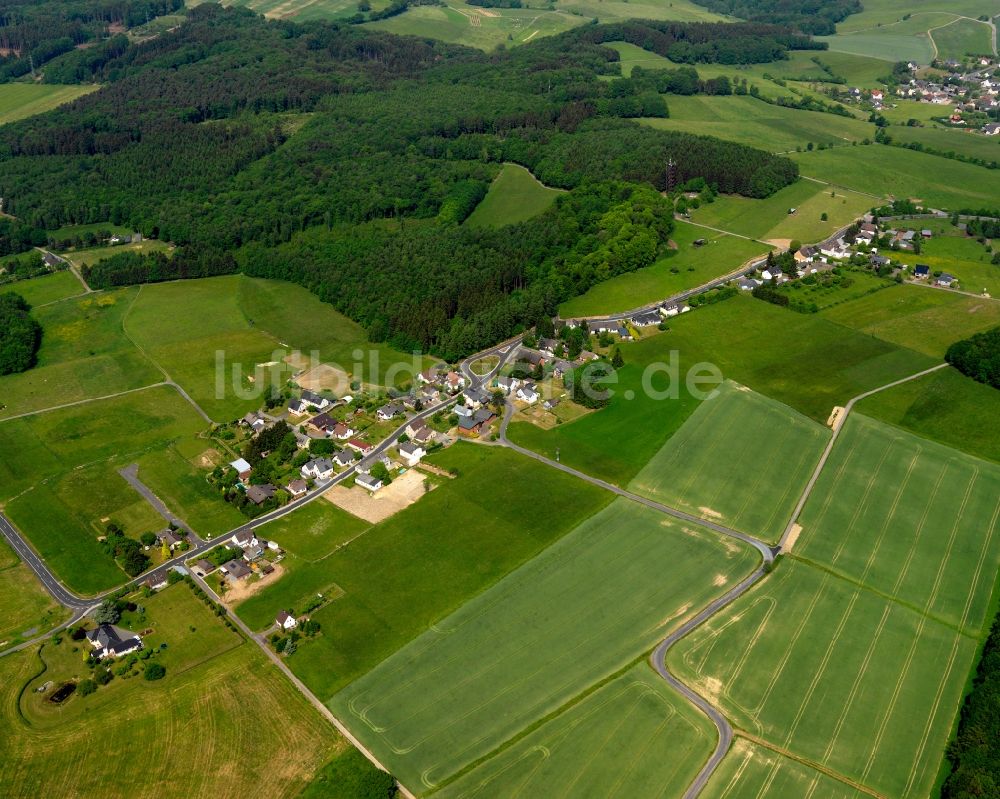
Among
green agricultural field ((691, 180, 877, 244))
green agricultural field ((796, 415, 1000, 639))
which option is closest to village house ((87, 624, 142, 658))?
green agricultural field ((796, 415, 1000, 639))

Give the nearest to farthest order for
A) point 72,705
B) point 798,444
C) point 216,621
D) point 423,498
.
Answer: point 72,705 < point 216,621 < point 423,498 < point 798,444

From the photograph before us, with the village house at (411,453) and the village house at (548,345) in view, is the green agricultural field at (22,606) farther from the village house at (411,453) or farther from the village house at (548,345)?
the village house at (548,345)

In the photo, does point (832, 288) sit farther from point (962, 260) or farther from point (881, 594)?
point (881, 594)

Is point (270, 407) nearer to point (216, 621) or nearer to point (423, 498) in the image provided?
point (423, 498)

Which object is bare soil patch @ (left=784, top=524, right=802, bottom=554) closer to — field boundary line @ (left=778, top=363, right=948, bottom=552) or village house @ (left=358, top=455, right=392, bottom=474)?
field boundary line @ (left=778, top=363, right=948, bottom=552)

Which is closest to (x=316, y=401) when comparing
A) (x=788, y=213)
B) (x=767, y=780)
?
(x=767, y=780)

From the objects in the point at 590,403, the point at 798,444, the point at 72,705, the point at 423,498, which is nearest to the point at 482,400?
the point at 590,403
